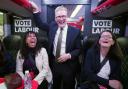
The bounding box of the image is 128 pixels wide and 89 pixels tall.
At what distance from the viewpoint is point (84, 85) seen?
2506mm

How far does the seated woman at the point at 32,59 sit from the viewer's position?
268 cm

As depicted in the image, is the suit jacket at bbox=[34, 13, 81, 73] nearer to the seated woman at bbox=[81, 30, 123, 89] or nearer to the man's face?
the man's face

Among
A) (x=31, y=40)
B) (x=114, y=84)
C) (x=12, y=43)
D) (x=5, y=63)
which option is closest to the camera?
(x=114, y=84)

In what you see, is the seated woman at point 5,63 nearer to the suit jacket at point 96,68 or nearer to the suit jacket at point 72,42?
the suit jacket at point 72,42

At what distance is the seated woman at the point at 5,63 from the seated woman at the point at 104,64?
967 mm

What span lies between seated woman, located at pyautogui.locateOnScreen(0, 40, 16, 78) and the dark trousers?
21.2 inches

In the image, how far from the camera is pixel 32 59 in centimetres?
270

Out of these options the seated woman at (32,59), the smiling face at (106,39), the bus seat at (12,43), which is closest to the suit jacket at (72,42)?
the seated woman at (32,59)

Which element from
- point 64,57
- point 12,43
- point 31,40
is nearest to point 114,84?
point 64,57

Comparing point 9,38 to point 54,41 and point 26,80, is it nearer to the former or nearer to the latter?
point 54,41

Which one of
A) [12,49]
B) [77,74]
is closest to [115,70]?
[77,74]

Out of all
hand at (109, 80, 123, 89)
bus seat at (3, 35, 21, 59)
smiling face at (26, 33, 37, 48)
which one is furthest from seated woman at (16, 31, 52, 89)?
Answer: bus seat at (3, 35, 21, 59)

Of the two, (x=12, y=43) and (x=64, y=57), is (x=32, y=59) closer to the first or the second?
(x=64, y=57)

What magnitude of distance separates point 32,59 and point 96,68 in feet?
2.52
